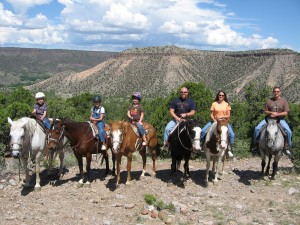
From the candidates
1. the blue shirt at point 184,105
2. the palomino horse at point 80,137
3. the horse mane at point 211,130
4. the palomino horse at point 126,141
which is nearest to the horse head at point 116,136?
the palomino horse at point 126,141

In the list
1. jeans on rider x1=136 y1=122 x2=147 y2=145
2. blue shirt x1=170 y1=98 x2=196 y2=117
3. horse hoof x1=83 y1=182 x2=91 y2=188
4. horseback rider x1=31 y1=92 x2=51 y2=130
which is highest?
blue shirt x1=170 y1=98 x2=196 y2=117

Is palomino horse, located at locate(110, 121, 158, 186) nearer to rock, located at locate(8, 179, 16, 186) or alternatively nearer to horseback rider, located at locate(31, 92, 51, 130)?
horseback rider, located at locate(31, 92, 51, 130)

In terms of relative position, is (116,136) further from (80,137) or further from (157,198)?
(157,198)

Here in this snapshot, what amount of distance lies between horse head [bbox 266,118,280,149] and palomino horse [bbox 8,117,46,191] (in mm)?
7285

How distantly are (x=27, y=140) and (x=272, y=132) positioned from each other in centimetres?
768

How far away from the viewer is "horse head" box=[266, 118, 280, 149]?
10.6 m

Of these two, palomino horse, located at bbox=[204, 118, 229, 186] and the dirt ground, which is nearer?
the dirt ground

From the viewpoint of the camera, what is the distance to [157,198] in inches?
379

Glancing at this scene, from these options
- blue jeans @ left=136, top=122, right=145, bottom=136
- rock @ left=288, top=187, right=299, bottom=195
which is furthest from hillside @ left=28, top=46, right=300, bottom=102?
blue jeans @ left=136, top=122, right=145, bottom=136

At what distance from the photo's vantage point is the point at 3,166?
13.2 metres

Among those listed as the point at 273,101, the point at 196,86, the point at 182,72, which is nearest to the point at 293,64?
the point at 182,72

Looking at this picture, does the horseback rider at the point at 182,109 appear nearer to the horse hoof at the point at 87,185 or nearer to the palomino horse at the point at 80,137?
the palomino horse at the point at 80,137

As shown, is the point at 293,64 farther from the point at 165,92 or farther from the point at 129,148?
the point at 129,148

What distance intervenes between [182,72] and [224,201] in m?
126
